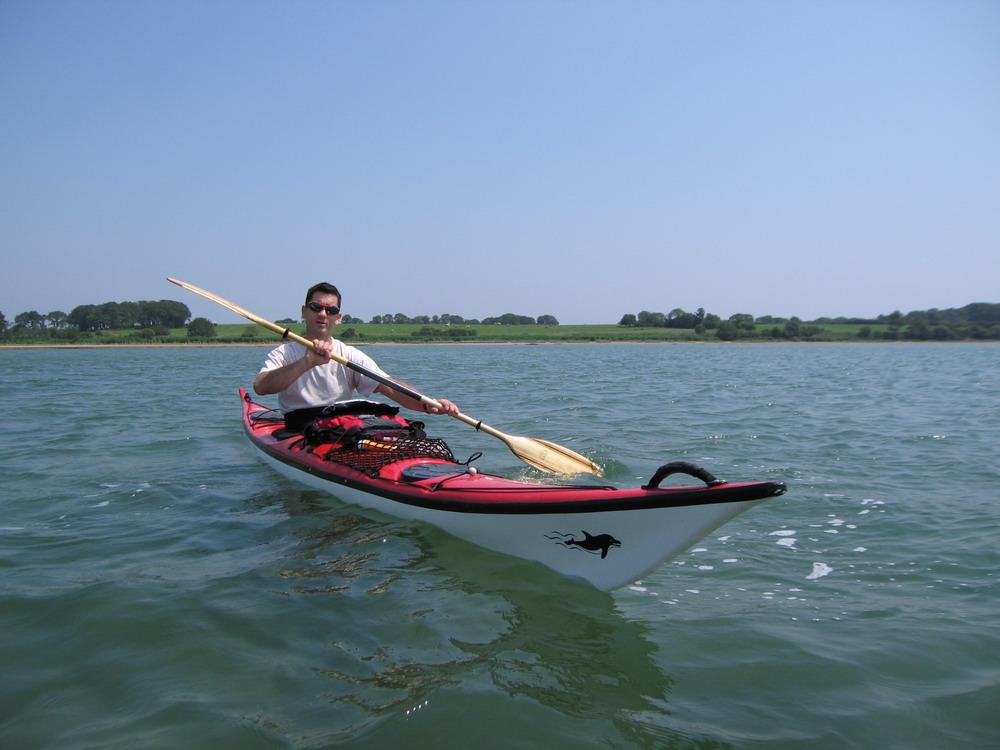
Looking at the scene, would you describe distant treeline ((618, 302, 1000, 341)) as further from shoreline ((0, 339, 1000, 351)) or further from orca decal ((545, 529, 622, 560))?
orca decal ((545, 529, 622, 560))

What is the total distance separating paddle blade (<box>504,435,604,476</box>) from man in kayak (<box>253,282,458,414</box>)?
28.8 inches

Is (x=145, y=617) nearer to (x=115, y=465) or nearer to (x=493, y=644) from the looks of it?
(x=493, y=644)

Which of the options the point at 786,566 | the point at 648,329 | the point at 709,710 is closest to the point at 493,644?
the point at 709,710

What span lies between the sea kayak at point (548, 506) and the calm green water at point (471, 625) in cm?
20

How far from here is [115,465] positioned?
7.99 m

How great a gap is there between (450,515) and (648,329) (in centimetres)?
8919

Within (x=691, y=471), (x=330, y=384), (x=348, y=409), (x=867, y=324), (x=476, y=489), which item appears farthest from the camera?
(x=867, y=324)

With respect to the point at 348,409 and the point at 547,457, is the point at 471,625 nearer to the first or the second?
the point at 547,457

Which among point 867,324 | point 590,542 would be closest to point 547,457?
point 590,542

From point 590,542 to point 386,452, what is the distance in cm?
234

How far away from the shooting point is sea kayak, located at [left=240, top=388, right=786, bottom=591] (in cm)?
336

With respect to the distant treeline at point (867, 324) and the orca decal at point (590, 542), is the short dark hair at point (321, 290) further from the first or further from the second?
the distant treeline at point (867, 324)

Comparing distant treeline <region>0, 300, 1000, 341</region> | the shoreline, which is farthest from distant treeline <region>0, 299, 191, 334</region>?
the shoreline

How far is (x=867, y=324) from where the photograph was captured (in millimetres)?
86500
